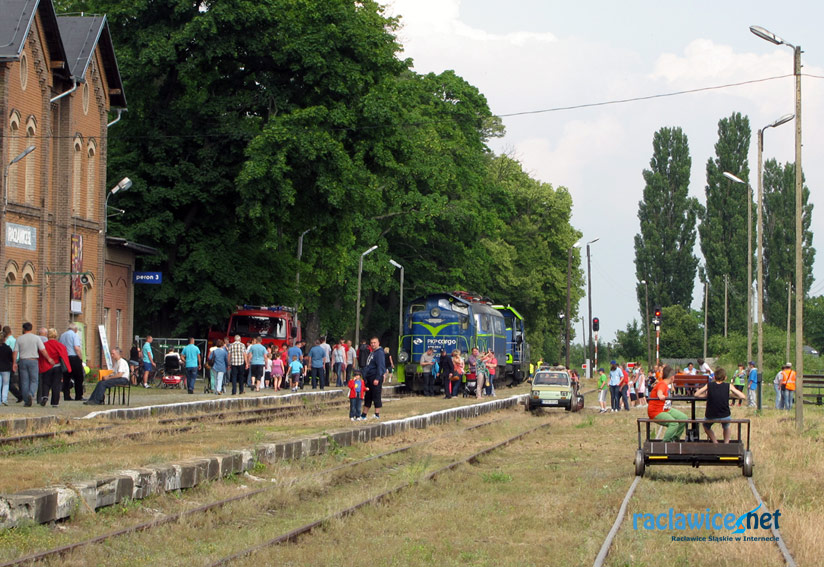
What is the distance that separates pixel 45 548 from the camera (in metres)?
9.79

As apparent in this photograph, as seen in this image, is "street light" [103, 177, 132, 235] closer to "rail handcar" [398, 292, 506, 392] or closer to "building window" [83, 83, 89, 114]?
"building window" [83, 83, 89, 114]

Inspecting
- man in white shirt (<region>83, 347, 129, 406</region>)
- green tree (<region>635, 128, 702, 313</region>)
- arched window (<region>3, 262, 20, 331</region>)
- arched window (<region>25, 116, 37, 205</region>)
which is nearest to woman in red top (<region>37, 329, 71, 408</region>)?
man in white shirt (<region>83, 347, 129, 406</region>)

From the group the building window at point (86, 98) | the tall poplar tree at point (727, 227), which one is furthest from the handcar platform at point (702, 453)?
the tall poplar tree at point (727, 227)

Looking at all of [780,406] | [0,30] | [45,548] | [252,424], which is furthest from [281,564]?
[780,406]

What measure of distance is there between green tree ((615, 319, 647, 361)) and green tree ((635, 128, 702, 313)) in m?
3.87

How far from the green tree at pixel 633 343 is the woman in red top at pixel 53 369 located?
225 feet

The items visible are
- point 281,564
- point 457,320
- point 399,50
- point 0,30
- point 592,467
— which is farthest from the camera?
point 399,50

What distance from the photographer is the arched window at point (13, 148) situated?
3155 cm

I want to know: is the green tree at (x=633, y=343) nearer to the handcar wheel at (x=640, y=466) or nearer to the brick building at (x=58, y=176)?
the brick building at (x=58, y=176)

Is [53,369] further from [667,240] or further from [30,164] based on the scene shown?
[667,240]

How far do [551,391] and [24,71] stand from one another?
17.8m

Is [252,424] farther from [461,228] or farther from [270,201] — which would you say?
[461,228]

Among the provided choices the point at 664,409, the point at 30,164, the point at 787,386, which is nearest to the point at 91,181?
the point at 30,164

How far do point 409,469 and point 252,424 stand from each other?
27.5 ft
